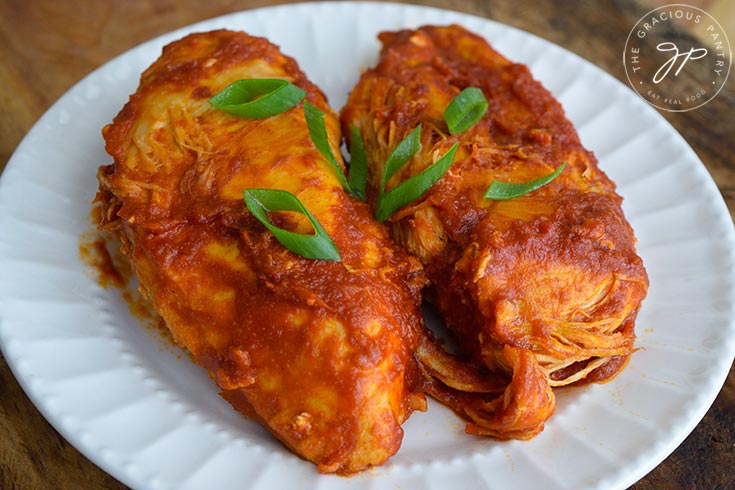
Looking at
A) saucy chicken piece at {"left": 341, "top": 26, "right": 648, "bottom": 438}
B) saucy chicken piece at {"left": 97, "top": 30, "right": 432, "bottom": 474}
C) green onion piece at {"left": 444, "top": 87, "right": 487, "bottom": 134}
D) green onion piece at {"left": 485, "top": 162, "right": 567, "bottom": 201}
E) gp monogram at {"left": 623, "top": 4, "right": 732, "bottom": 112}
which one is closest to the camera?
saucy chicken piece at {"left": 97, "top": 30, "right": 432, "bottom": 474}

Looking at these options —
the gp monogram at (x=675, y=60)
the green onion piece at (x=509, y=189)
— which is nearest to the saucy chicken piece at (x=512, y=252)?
the green onion piece at (x=509, y=189)

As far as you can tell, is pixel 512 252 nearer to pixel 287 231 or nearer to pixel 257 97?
pixel 287 231

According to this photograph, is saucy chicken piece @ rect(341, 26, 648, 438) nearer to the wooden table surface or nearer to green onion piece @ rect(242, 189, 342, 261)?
green onion piece @ rect(242, 189, 342, 261)

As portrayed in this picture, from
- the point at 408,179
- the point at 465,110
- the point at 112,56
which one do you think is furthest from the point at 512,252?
the point at 112,56

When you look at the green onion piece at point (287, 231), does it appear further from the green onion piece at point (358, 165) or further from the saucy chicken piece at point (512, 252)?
the green onion piece at point (358, 165)

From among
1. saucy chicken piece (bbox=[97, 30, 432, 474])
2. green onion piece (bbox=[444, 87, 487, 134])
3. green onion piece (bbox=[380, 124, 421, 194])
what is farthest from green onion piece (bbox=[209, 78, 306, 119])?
green onion piece (bbox=[444, 87, 487, 134])

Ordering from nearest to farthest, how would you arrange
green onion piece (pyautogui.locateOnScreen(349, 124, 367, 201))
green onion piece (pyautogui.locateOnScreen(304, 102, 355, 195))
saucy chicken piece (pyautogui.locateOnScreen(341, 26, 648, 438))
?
saucy chicken piece (pyautogui.locateOnScreen(341, 26, 648, 438)) < green onion piece (pyautogui.locateOnScreen(304, 102, 355, 195)) < green onion piece (pyautogui.locateOnScreen(349, 124, 367, 201))

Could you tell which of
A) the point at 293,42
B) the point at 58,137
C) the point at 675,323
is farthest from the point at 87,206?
the point at 675,323
